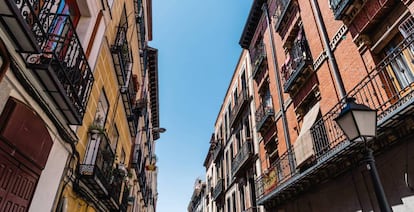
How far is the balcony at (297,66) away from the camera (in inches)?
362

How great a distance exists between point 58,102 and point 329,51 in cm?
751

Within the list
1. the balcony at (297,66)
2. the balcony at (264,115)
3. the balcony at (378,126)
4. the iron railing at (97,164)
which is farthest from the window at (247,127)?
the iron railing at (97,164)

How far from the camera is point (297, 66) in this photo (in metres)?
9.71

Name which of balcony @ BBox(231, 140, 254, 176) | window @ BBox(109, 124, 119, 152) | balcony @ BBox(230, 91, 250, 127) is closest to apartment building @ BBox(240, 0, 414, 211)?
balcony @ BBox(231, 140, 254, 176)

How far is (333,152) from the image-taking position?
6.25 metres

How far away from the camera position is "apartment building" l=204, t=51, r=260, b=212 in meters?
14.6

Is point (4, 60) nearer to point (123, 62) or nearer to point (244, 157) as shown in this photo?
point (123, 62)

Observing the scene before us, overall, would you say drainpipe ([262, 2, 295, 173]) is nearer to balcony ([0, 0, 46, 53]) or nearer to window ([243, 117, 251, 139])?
window ([243, 117, 251, 139])

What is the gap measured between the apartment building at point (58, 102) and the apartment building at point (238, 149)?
306 inches

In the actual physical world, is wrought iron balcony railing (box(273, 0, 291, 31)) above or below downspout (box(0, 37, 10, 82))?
above

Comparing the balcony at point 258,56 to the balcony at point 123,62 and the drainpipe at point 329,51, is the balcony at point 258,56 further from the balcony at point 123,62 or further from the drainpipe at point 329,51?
the balcony at point 123,62

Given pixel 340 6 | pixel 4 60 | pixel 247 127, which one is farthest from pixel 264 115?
pixel 4 60

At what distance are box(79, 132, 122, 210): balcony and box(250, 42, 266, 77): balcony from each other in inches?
382

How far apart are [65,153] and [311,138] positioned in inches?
258
